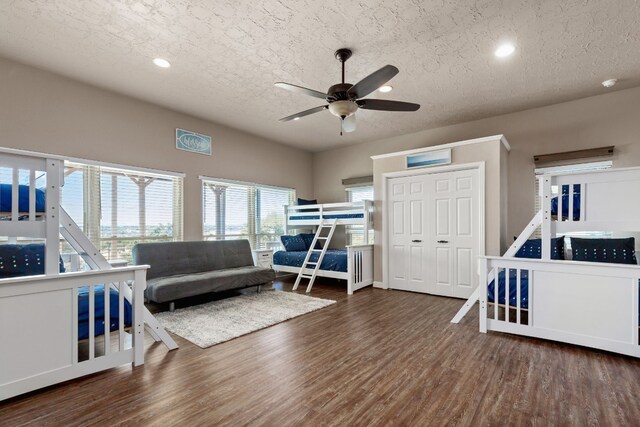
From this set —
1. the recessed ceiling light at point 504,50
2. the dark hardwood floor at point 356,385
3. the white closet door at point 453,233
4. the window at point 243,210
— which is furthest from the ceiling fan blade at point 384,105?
the window at point 243,210

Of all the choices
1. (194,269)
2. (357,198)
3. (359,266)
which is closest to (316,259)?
(359,266)

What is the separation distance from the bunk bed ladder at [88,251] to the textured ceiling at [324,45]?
179cm

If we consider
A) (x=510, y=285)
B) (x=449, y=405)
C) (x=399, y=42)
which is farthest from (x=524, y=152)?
(x=449, y=405)

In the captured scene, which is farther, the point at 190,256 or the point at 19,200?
the point at 190,256

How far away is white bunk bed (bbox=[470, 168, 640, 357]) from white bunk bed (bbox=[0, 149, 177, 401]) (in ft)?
12.0

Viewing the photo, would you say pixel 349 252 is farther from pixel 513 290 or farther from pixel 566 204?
pixel 566 204

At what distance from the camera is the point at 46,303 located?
2113 mm

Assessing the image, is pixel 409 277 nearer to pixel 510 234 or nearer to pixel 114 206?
pixel 510 234

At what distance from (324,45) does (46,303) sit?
3152 mm

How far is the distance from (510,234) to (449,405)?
3799mm

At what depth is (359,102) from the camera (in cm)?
300

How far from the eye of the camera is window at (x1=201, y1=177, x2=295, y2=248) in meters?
5.41

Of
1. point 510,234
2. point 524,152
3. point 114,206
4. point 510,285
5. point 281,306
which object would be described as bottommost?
point 281,306

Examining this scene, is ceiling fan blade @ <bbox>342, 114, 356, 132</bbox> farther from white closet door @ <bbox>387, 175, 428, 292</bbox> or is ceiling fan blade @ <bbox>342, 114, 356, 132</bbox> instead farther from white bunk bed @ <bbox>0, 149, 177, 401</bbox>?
white bunk bed @ <bbox>0, 149, 177, 401</bbox>
